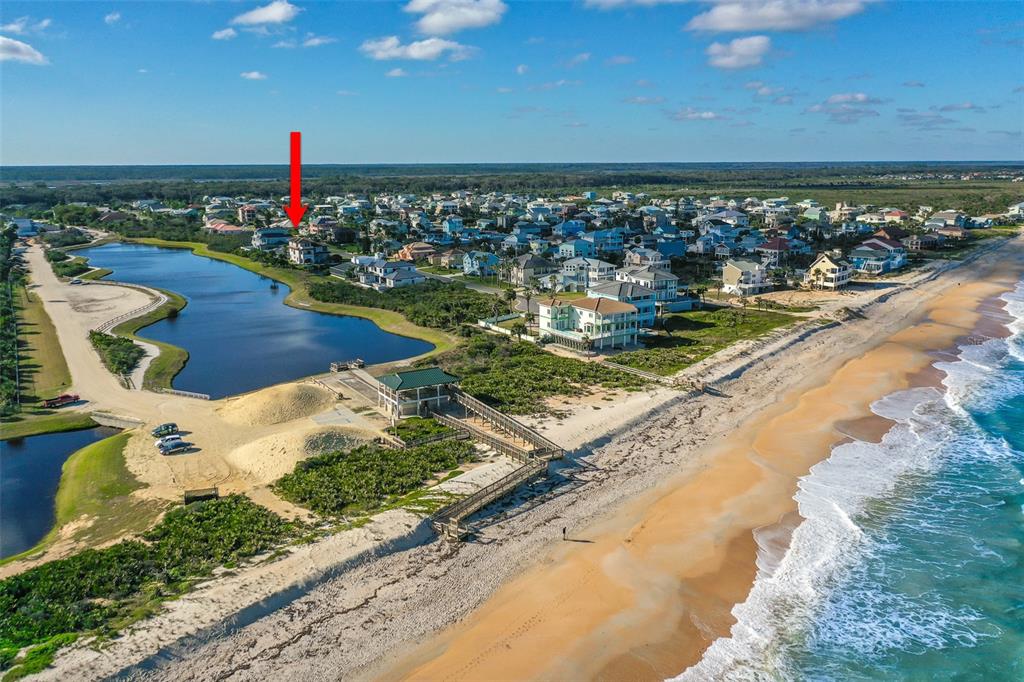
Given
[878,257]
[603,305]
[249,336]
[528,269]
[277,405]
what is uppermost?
[878,257]

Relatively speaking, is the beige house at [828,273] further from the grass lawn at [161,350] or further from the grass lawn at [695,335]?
the grass lawn at [161,350]

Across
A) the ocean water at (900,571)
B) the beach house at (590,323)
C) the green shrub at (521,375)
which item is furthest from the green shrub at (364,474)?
the beach house at (590,323)

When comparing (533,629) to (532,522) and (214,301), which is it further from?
(214,301)

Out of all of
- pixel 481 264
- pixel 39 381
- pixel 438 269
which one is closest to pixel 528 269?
pixel 481 264

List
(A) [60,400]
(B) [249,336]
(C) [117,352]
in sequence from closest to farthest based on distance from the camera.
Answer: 1. (A) [60,400]
2. (C) [117,352]
3. (B) [249,336]

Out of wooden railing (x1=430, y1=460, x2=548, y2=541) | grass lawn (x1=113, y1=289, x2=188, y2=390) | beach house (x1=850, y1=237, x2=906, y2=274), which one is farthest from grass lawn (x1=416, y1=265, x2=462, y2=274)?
wooden railing (x1=430, y1=460, x2=548, y2=541)

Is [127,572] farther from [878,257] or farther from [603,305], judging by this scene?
[878,257]

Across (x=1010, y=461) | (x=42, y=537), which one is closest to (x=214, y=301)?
(x=42, y=537)

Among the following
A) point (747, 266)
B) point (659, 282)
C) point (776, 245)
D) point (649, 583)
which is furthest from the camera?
point (776, 245)
